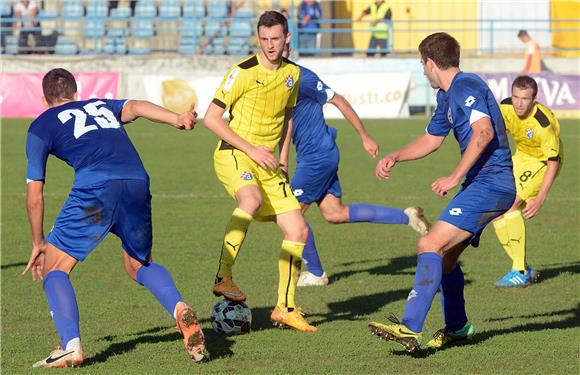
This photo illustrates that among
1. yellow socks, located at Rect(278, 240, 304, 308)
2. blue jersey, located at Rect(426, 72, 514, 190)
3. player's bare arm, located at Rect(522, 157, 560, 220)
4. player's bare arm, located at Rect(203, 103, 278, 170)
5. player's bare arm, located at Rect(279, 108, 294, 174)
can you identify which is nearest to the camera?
blue jersey, located at Rect(426, 72, 514, 190)

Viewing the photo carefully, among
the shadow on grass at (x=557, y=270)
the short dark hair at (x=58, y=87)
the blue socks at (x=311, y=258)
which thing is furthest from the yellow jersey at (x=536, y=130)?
the short dark hair at (x=58, y=87)

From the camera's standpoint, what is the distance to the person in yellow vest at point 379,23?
109 feet

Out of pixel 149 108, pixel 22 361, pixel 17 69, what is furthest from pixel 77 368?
pixel 17 69

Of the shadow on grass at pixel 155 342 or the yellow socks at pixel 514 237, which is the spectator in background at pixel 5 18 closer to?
the yellow socks at pixel 514 237

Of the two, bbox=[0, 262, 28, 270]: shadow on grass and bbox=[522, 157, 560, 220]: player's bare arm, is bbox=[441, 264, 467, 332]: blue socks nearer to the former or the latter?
bbox=[522, 157, 560, 220]: player's bare arm

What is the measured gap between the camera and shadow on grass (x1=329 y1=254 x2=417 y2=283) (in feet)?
34.6

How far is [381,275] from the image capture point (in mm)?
10469

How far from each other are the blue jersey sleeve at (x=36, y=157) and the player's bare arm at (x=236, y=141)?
141 cm

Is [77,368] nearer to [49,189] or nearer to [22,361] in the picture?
[22,361]

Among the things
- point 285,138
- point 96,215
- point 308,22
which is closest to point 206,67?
point 308,22

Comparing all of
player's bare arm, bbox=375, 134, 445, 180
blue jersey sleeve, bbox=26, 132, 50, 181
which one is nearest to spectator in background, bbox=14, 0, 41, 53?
player's bare arm, bbox=375, 134, 445, 180

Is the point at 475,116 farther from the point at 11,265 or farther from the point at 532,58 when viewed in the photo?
the point at 532,58

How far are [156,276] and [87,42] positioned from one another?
29.0 metres

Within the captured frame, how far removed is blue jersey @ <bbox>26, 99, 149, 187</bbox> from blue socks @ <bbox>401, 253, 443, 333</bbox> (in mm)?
1861
